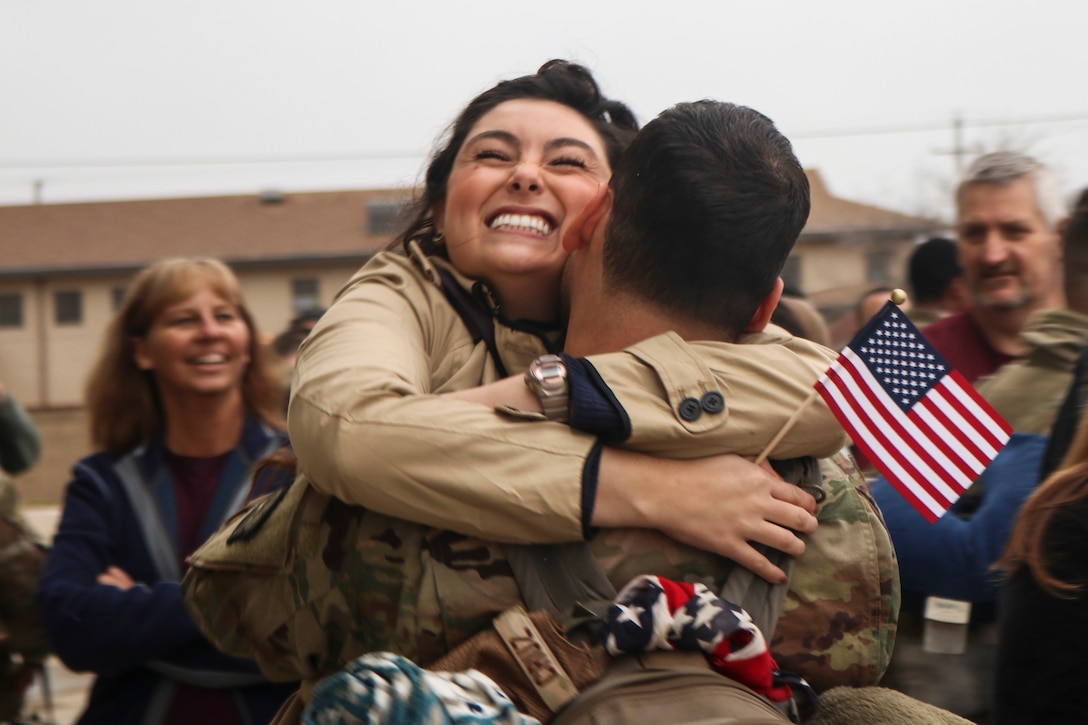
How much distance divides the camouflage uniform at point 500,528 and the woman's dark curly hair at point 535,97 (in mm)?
604

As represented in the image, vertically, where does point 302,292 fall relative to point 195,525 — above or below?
below

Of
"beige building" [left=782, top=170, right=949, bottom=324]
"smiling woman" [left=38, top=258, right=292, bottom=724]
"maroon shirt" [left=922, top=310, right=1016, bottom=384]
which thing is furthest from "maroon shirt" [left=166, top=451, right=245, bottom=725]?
"beige building" [left=782, top=170, right=949, bottom=324]

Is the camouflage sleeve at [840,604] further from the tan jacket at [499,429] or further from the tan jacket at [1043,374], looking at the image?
the tan jacket at [1043,374]

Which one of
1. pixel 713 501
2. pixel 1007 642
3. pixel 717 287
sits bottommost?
pixel 1007 642

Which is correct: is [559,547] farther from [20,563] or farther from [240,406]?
[20,563]

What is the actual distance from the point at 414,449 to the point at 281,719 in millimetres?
724

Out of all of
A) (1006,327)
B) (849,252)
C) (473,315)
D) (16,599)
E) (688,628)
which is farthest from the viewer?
(849,252)

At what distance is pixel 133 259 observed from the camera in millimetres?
40250

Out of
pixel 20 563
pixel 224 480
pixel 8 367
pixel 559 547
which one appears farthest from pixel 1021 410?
pixel 8 367

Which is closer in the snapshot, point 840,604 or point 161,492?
point 840,604

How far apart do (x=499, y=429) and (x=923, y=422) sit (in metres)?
0.71

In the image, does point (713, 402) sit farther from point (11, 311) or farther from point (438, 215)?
point (11, 311)

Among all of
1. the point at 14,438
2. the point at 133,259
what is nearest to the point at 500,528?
the point at 14,438

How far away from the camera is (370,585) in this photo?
6.00 feet
